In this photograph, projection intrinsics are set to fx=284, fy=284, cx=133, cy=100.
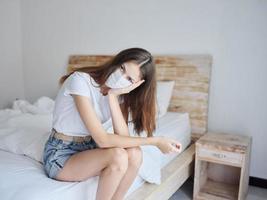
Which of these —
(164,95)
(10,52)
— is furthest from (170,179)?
(10,52)

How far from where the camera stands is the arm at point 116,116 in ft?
4.62

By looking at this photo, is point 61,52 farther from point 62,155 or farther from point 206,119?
point 62,155

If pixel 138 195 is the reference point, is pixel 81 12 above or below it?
above

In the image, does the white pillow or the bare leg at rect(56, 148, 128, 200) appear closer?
the bare leg at rect(56, 148, 128, 200)

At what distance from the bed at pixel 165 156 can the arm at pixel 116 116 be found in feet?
0.86

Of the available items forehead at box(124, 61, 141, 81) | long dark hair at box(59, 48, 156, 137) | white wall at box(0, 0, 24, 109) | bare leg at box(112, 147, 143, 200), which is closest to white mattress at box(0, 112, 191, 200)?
bare leg at box(112, 147, 143, 200)

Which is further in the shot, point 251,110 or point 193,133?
point 193,133

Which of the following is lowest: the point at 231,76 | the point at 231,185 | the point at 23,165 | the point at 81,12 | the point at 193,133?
the point at 231,185

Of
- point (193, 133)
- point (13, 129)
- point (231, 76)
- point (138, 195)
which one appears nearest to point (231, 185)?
point (193, 133)

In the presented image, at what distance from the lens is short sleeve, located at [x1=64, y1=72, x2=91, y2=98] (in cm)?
129

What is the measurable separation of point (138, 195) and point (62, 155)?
47 cm

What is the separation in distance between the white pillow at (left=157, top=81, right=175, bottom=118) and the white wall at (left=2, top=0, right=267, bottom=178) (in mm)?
327

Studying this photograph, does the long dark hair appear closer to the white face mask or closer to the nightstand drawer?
the white face mask

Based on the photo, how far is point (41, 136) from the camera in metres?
1.69
